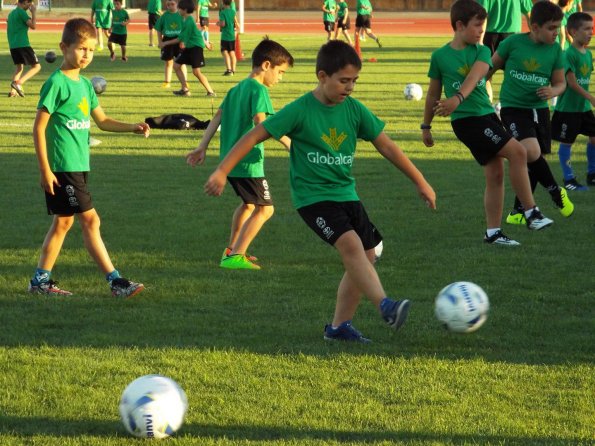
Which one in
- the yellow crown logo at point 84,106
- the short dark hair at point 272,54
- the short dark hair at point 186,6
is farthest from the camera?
the short dark hair at point 186,6

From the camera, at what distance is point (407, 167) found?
6172 millimetres

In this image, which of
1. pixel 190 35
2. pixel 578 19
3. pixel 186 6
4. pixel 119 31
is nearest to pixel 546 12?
pixel 578 19

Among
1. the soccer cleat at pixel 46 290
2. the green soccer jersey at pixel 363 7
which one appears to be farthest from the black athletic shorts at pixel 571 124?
the green soccer jersey at pixel 363 7

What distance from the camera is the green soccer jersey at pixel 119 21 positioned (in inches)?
1206

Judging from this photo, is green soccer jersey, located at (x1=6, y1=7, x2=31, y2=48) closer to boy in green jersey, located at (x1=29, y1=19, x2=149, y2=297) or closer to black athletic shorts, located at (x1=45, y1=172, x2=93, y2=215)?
boy in green jersey, located at (x1=29, y1=19, x2=149, y2=297)

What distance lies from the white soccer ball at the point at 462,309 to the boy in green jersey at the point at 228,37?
66.0 feet

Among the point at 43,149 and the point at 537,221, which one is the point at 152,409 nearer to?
the point at 43,149

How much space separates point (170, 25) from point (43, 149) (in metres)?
16.3

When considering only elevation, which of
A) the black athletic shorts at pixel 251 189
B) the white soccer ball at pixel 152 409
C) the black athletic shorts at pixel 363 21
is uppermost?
the white soccer ball at pixel 152 409

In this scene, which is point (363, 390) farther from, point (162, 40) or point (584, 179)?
point (162, 40)

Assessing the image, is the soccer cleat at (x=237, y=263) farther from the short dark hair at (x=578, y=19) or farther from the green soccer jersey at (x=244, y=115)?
the short dark hair at (x=578, y=19)

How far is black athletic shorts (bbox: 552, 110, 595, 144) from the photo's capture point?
1148 centimetres

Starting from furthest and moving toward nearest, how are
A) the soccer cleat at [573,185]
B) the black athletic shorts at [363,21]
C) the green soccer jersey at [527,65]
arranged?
the black athletic shorts at [363,21] → the soccer cleat at [573,185] → the green soccer jersey at [527,65]

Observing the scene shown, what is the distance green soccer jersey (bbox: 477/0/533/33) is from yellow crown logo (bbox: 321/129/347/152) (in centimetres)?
1010
